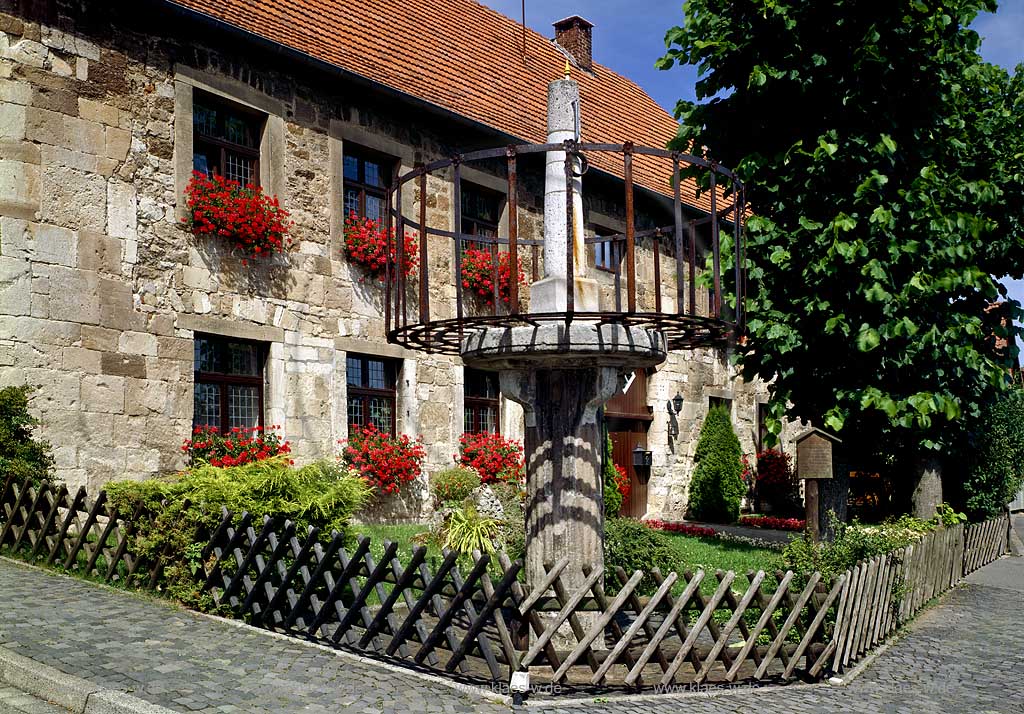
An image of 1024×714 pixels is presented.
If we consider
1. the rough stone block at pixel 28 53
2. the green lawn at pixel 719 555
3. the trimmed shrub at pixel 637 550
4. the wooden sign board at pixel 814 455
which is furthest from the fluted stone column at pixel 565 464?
the rough stone block at pixel 28 53

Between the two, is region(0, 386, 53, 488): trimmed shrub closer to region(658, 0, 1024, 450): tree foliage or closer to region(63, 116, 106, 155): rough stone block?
region(63, 116, 106, 155): rough stone block

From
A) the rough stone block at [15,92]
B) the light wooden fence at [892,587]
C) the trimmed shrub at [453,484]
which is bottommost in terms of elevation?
the light wooden fence at [892,587]

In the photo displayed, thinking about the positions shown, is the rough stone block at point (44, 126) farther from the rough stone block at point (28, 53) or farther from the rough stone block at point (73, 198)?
the rough stone block at point (28, 53)

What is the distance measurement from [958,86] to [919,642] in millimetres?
6592

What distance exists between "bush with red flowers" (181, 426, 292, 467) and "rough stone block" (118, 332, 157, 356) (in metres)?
1.07

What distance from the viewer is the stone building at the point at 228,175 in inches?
376

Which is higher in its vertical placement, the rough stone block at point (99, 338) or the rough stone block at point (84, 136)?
the rough stone block at point (84, 136)

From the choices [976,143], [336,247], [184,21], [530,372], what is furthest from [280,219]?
[976,143]

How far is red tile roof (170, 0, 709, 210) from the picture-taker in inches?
483

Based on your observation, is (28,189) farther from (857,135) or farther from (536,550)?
(857,135)

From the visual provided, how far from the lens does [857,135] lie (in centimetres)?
1038

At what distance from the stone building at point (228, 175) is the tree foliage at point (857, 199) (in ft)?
14.0

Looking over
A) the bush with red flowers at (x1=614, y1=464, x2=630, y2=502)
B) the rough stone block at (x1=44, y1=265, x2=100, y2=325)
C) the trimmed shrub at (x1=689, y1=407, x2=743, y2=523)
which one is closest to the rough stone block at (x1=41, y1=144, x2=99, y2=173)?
the rough stone block at (x1=44, y1=265, x2=100, y2=325)

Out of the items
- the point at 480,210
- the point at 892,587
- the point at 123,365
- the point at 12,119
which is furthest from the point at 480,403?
the point at 892,587
